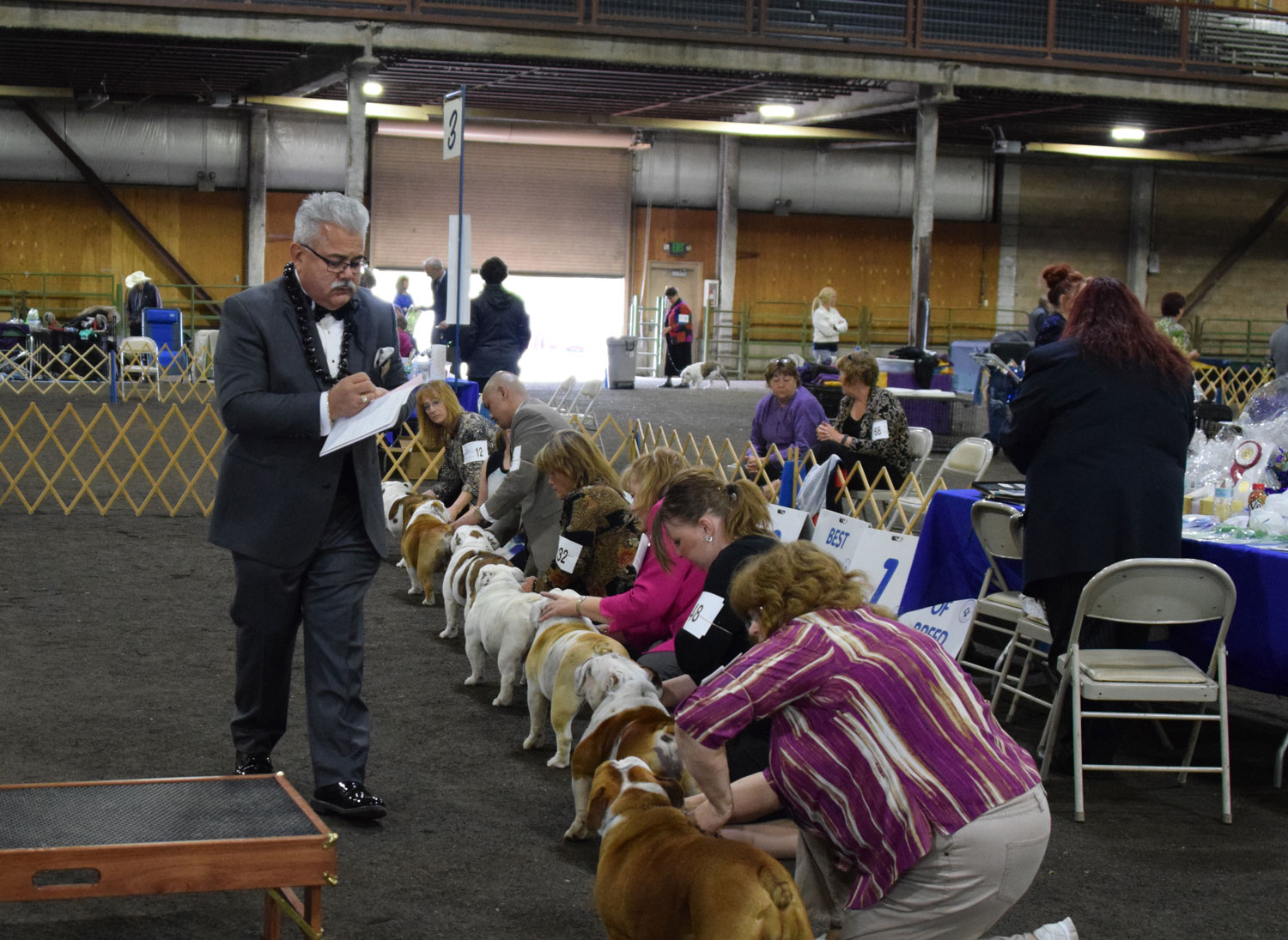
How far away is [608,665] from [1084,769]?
137cm

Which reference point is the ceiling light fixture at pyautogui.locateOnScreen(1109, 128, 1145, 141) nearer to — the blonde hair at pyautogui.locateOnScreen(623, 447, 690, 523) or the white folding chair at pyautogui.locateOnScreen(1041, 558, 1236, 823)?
the blonde hair at pyautogui.locateOnScreen(623, 447, 690, 523)

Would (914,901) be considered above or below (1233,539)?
below

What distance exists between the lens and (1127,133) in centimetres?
2045

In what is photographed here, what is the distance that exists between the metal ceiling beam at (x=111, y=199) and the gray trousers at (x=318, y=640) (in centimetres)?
1692

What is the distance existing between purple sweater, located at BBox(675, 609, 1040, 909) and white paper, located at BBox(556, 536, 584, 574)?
7.36 ft

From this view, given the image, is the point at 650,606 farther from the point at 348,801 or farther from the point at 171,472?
the point at 171,472

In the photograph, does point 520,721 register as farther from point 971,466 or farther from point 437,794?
point 971,466

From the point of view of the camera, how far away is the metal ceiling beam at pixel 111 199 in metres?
19.1

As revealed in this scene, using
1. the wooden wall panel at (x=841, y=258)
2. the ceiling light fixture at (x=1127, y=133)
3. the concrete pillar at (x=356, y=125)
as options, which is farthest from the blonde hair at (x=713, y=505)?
the ceiling light fixture at (x=1127, y=133)

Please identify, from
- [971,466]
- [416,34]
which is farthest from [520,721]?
[416,34]

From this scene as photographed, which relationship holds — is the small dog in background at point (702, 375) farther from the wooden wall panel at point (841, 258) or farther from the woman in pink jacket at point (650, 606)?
the woman in pink jacket at point (650, 606)

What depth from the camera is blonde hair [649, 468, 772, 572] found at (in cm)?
312

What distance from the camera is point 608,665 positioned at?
3.36 metres

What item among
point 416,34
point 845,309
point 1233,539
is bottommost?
point 1233,539
